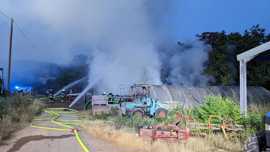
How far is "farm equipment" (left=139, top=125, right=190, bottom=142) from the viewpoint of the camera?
14.7 m

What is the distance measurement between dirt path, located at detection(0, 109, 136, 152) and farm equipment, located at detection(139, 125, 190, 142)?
1337mm

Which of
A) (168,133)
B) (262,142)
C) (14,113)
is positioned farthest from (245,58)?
(14,113)

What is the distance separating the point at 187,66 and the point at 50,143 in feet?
90.9

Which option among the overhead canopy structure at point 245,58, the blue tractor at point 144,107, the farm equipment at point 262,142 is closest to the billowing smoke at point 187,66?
the blue tractor at point 144,107

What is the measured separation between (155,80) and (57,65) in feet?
114

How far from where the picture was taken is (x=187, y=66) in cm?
4216

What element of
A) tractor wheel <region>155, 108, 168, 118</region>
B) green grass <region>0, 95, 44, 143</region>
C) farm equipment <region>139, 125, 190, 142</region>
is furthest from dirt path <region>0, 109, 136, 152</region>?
tractor wheel <region>155, 108, 168, 118</region>

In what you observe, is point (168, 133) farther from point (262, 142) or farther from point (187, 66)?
point (187, 66)

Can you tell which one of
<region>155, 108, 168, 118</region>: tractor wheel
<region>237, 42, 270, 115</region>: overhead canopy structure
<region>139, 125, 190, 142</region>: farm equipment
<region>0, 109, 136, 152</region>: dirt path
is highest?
<region>237, 42, 270, 115</region>: overhead canopy structure

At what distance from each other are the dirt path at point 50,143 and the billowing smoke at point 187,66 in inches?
883

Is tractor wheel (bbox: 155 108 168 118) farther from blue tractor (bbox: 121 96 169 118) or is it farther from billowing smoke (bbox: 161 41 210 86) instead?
billowing smoke (bbox: 161 41 210 86)

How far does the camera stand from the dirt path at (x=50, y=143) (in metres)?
14.5

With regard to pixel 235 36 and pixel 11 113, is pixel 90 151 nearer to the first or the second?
pixel 11 113

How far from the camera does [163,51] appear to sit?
4969 centimetres
